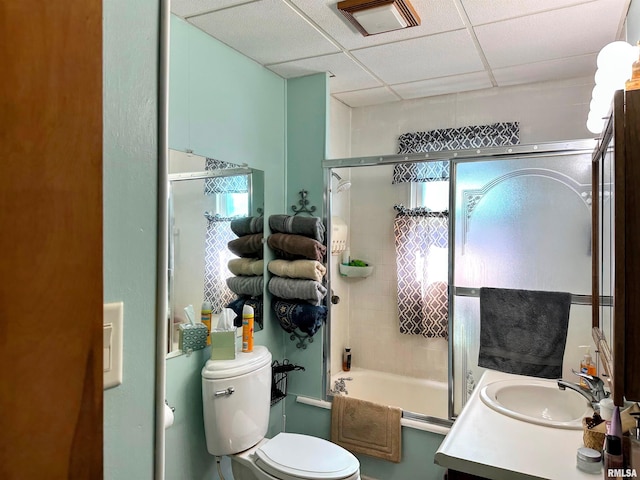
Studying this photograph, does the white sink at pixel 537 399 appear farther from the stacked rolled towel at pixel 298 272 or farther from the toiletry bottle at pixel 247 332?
the toiletry bottle at pixel 247 332

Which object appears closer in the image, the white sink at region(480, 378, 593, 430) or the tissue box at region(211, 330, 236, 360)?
the white sink at region(480, 378, 593, 430)

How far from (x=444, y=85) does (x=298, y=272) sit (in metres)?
1.51

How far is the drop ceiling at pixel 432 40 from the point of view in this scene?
6.11ft

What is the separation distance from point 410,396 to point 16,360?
3.02 meters

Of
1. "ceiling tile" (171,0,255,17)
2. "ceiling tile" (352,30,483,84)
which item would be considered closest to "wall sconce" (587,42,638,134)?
"ceiling tile" (352,30,483,84)

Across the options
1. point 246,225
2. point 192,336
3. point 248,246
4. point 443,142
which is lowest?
point 192,336

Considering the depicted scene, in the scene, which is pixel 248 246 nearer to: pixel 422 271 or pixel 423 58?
pixel 422 271

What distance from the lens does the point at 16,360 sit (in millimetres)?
337

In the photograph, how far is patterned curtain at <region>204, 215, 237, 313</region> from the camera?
85.4 inches

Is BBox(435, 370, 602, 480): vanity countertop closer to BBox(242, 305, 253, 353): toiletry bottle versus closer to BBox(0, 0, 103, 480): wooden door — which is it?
BBox(242, 305, 253, 353): toiletry bottle

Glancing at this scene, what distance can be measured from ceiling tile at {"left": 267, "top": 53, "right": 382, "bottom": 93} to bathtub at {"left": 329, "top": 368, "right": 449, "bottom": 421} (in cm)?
195

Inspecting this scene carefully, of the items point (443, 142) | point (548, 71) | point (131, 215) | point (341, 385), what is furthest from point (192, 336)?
point (548, 71)

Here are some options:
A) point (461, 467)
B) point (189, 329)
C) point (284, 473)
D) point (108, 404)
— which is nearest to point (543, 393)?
point (461, 467)

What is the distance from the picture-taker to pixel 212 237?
2205mm
